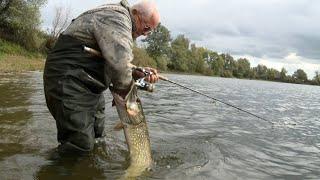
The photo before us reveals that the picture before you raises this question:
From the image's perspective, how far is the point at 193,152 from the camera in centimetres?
885

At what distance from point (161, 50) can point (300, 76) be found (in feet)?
282

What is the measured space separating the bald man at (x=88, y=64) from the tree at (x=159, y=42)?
361 ft

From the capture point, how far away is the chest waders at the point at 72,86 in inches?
253

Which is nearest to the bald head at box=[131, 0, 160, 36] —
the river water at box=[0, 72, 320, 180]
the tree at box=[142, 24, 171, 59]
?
the river water at box=[0, 72, 320, 180]

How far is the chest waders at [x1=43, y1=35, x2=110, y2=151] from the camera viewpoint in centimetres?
642

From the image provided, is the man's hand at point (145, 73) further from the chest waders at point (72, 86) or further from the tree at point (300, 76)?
the tree at point (300, 76)

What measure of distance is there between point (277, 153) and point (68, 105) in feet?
17.1

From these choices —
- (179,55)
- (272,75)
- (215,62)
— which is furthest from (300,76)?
(179,55)

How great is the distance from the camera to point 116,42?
6.05 metres

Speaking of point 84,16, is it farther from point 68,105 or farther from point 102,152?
point 102,152

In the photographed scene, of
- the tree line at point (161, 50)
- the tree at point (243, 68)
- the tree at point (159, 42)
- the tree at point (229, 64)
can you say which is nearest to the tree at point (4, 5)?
the tree line at point (161, 50)

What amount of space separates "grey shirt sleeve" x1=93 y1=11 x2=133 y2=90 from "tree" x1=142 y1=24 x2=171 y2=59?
362ft

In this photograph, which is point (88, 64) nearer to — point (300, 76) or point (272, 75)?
point (272, 75)

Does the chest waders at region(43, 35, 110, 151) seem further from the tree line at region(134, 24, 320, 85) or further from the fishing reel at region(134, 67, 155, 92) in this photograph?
the tree line at region(134, 24, 320, 85)
